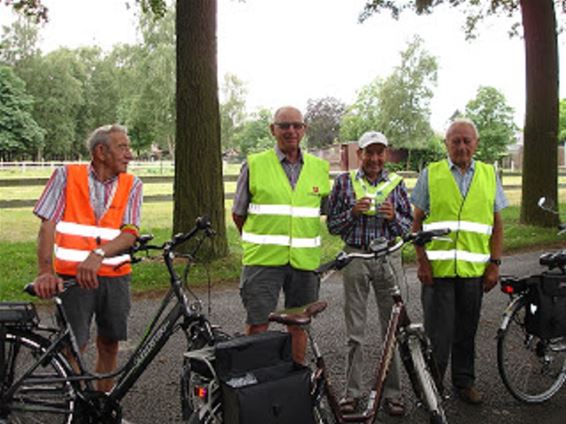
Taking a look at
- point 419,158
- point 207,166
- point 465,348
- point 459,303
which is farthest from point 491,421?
point 419,158

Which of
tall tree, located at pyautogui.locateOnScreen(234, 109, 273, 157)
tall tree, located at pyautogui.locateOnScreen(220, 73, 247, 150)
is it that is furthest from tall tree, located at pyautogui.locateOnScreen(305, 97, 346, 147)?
tall tree, located at pyautogui.locateOnScreen(220, 73, 247, 150)

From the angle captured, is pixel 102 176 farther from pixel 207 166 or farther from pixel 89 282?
pixel 207 166

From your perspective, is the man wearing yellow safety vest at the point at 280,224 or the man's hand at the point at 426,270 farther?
the man's hand at the point at 426,270

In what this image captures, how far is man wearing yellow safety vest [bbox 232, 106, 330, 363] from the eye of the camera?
172 inches

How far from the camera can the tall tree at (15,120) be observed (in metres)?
73.8

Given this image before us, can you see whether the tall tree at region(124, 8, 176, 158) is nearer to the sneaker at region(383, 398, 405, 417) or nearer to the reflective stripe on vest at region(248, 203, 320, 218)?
the reflective stripe on vest at region(248, 203, 320, 218)

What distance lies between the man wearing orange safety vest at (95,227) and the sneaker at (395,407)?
1968mm

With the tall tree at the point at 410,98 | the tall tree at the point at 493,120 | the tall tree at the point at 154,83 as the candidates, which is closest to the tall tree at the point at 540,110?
the tall tree at the point at 154,83

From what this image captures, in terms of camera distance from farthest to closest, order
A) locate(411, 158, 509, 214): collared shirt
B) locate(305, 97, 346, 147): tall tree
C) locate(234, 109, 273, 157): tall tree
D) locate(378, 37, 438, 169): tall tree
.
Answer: locate(305, 97, 346, 147): tall tree
locate(234, 109, 273, 157): tall tree
locate(378, 37, 438, 169): tall tree
locate(411, 158, 509, 214): collared shirt

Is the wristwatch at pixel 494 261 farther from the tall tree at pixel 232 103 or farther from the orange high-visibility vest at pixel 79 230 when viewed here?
the tall tree at pixel 232 103

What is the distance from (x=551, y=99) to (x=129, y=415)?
43.3 feet

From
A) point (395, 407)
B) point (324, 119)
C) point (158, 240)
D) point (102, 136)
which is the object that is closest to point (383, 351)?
point (395, 407)

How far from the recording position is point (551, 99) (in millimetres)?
14453

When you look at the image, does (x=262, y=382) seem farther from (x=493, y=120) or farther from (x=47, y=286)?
(x=493, y=120)
